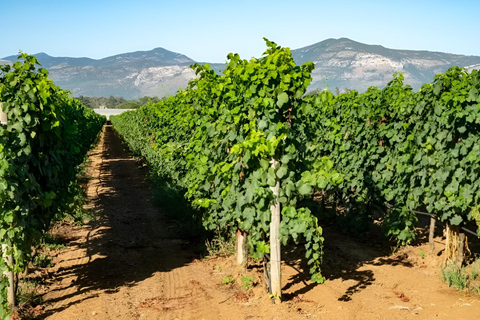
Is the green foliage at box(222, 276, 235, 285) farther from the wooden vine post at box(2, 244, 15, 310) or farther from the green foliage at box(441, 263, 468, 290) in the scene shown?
the green foliage at box(441, 263, 468, 290)

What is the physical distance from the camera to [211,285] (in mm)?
5879

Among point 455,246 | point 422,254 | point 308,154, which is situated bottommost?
point 422,254

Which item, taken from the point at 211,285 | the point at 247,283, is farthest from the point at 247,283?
the point at 211,285

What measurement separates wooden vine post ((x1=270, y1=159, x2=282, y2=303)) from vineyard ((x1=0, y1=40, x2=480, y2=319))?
0.01 meters

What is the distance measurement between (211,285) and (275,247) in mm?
1340

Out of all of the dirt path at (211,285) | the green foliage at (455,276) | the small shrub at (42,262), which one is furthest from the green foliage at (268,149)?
the small shrub at (42,262)

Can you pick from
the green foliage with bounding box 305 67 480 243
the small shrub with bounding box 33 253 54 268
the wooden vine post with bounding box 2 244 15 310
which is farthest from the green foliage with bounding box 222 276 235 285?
the small shrub with bounding box 33 253 54 268

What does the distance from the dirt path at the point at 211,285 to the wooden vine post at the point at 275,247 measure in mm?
191

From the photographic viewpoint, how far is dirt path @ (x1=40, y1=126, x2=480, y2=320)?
5.03 m

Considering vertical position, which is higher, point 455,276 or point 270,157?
point 270,157

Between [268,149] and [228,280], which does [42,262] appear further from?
[268,149]

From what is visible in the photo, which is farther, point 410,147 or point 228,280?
point 410,147

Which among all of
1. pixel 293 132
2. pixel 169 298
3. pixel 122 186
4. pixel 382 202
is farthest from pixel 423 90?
pixel 122 186

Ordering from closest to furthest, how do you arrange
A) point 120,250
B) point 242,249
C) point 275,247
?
point 275,247
point 242,249
point 120,250
